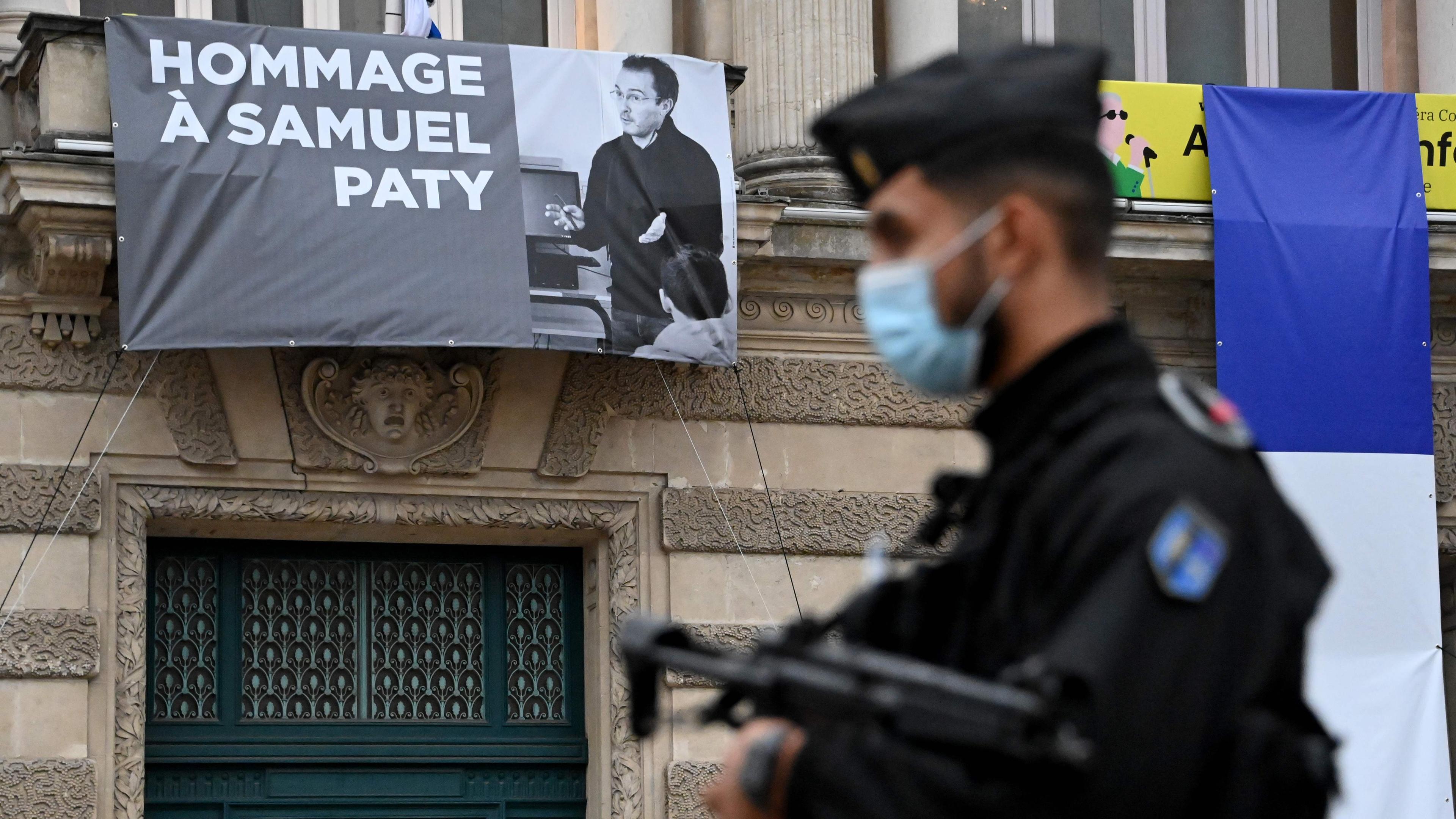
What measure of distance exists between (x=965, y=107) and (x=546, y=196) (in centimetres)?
840

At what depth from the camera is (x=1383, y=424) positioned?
39.7ft

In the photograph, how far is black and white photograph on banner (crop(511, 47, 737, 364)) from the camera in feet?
35.6

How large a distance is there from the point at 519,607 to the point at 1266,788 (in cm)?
981

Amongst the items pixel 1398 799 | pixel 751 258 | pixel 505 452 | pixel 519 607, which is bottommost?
pixel 1398 799

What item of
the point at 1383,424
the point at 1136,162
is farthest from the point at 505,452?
the point at 1383,424

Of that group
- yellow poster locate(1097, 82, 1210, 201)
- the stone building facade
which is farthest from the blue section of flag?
the stone building facade

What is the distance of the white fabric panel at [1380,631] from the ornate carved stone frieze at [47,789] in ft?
19.8

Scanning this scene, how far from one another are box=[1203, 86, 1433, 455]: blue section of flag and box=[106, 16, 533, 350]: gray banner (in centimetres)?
395

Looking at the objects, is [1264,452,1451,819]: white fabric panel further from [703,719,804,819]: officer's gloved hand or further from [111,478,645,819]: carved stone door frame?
[703,719,804,819]: officer's gloved hand

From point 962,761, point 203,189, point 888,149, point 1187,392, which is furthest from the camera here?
point 203,189

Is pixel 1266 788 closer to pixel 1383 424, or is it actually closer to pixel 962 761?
pixel 962 761

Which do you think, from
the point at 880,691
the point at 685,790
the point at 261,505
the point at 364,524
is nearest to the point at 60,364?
the point at 261,505

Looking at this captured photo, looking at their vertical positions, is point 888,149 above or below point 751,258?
below

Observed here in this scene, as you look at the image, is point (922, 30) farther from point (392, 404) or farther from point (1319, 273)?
point (392, 404)
